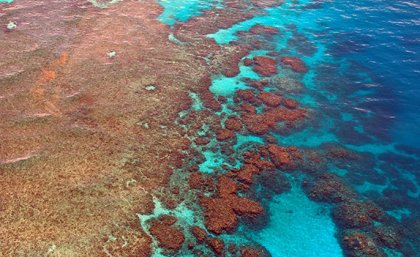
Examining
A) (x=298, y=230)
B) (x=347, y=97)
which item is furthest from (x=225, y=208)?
(x=347, y=97)

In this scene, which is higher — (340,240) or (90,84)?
(90,84)

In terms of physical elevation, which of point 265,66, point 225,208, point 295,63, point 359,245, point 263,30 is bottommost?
point 359,245

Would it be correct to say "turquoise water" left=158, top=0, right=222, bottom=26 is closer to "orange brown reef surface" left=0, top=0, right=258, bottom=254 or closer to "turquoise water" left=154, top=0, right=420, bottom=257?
"turquoise water" left=154, top=0, right=420, bottom=257

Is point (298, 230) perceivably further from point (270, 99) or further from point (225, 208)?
point (270, 99)

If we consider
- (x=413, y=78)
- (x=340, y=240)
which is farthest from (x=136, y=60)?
(x=413, y=78)

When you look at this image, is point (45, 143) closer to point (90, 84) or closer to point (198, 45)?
point (90, 84)
